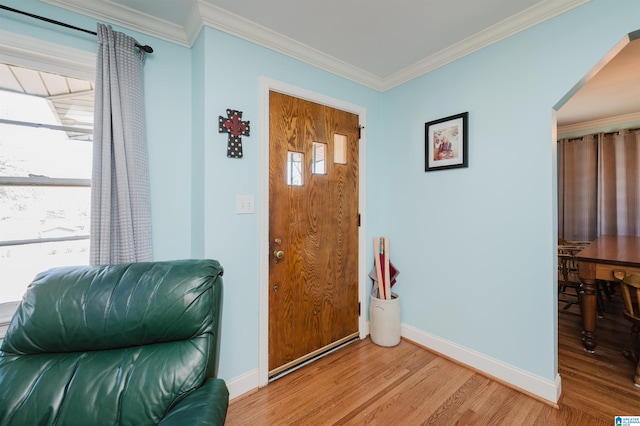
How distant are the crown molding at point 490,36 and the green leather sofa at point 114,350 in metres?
2.36

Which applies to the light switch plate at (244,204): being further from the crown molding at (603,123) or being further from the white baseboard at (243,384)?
the crown molding at (603,123)

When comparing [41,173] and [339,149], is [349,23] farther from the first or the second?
[41,173]

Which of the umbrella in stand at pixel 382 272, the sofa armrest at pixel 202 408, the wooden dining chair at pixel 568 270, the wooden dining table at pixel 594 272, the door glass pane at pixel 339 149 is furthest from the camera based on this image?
the wooden dining chair at pixel 568 270

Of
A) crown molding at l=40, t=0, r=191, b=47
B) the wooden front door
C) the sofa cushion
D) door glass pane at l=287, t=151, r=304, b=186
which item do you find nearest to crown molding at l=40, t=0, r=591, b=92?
crown molding at l=40, t=0, r=191, b=47

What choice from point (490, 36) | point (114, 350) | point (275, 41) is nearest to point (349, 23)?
point (275, 41)

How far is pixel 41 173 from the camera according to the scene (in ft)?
4.99

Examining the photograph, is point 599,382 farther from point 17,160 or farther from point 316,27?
point 17,160

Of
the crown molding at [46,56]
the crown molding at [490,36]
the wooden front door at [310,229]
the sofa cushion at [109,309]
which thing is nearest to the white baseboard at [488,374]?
the wooden front door at [310,229]

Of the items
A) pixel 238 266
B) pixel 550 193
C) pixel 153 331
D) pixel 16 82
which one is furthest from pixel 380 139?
pixel 16 82

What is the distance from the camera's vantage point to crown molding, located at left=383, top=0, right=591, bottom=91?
61.7 inches

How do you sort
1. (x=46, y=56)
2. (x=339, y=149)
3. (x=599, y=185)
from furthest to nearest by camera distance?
(x=599, y=185)
(x=339, y=149)
(x=46, y=56)

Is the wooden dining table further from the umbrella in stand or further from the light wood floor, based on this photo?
the umbrella in stand

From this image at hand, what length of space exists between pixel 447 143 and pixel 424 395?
6.16ft

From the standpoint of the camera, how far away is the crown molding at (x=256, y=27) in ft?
5.05
